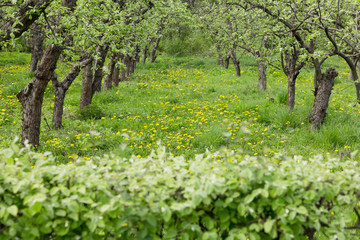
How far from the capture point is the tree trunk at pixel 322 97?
8.08 metres

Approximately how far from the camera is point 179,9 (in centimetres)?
1056

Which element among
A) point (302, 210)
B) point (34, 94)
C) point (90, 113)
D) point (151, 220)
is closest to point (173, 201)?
point (151, 220)

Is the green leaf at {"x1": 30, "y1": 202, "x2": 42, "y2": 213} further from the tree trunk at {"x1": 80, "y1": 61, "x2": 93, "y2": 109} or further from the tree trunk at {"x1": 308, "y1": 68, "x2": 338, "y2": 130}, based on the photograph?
the tree trunk at {"x1": 80, "y1": 61, "x2": 93, "y2": 109}

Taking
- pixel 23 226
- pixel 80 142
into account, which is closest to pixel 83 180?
pixel 23 226

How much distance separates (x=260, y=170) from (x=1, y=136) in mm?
7420

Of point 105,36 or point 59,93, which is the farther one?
point 59,93

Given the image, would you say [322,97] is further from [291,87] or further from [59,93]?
[59,93]

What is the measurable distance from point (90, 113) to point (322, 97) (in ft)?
23.9

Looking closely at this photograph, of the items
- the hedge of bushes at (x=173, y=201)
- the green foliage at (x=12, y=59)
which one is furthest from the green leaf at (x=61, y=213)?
the green foliage at (x=12, y=59)

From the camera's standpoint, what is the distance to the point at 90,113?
985 cm

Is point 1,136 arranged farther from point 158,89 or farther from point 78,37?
point 158,89

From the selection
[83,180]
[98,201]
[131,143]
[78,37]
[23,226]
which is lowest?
[131,143]

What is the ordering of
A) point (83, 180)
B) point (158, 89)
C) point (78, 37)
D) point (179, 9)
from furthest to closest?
point (158, 89), point (179, 9), point (78, 37), point (83, 180)

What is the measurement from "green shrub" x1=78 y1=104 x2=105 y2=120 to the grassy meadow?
1.3 inches
